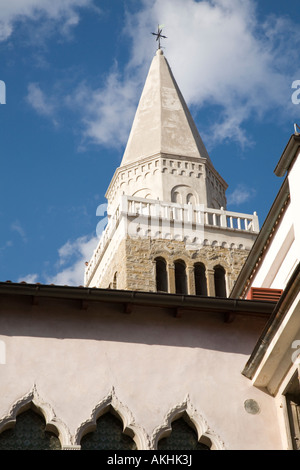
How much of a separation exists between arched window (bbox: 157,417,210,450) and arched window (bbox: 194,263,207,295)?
1708 cm

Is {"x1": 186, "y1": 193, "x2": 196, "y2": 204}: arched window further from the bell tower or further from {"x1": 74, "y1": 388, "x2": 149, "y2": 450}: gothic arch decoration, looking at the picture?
{"x1": 74, "y1": 388, "x2": 149, "y2": 450}: gothic arch decoration

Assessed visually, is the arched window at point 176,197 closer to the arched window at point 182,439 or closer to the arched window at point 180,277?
Answer: the arched window at point 180,277

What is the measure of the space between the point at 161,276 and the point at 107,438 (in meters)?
17.3

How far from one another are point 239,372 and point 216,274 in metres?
17.2

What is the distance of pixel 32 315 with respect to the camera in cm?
1320

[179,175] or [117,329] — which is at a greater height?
[179,175]

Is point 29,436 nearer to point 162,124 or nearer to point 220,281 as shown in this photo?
point 220,281

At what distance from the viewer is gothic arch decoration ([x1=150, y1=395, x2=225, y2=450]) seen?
41.1 ft

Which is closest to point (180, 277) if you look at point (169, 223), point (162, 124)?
point (169, 223)
